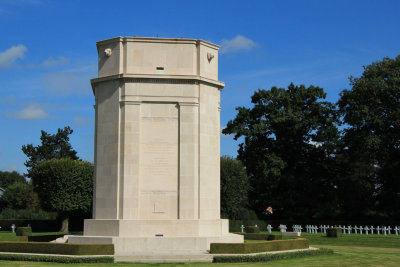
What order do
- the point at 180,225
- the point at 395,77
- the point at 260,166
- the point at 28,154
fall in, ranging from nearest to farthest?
the point at 180,225 → the point at 395,77 → the point at 260,166 → the point at 28,154

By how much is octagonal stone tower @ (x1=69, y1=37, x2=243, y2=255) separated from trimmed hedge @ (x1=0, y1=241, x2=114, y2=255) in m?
2.25

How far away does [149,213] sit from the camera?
2478 cm

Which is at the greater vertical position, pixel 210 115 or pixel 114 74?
pixel 114 74

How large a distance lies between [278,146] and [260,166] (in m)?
3.57

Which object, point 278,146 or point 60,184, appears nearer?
point 60,184

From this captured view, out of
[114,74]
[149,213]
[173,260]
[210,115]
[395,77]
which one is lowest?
[173,260]

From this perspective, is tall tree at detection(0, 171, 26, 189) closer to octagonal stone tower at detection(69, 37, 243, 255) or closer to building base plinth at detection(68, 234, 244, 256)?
octagonal stone tower at detection(69, 37, 243, 255)

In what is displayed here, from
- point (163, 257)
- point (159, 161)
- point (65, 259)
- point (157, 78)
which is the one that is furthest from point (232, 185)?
point (65, 259)

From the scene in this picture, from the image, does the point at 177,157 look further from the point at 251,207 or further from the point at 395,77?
the point at 251,207

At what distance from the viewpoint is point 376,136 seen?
54.1m

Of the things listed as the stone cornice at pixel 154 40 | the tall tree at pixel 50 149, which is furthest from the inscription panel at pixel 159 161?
the tall tree at pixel 50 149

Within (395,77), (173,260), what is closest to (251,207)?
(395,77)

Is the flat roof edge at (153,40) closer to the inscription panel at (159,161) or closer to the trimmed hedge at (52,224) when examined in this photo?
the inscription panel at (159,161)

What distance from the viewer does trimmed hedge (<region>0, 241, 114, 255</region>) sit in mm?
21203
